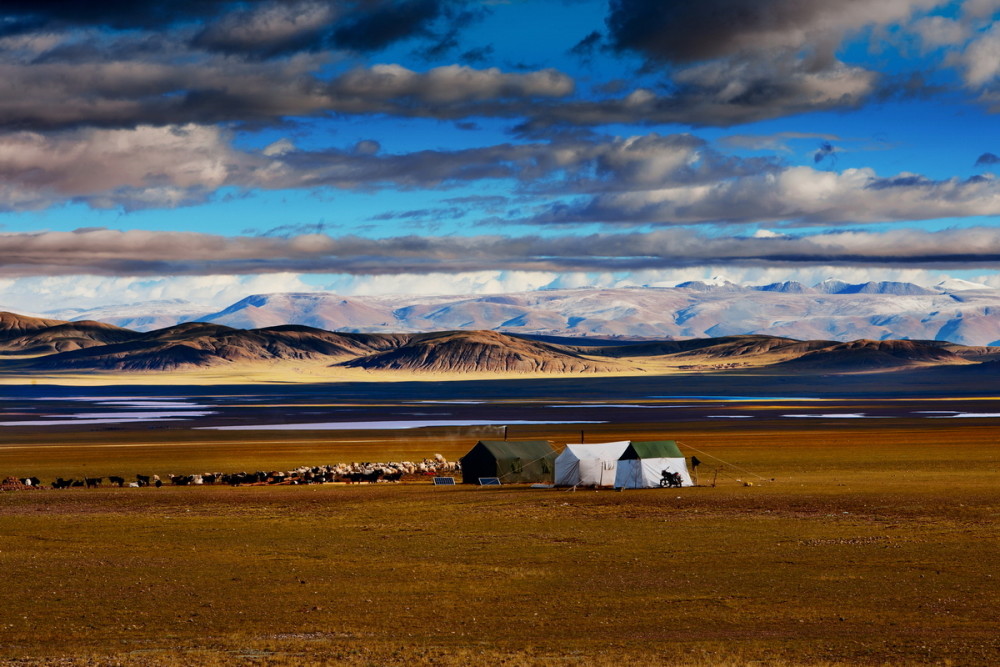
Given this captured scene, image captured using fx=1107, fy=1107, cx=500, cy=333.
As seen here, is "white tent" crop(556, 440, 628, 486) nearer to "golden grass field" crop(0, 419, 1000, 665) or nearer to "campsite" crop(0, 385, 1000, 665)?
"campsite" crop(0, 385, 1000, 665)

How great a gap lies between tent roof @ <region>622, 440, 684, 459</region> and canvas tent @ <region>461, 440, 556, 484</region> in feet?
18.8

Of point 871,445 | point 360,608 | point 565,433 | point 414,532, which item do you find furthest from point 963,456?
point 360,608

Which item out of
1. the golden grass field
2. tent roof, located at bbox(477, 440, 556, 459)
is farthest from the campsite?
tent roof, located at bbox(477, 440, 556, 459)

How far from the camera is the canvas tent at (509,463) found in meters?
51.7

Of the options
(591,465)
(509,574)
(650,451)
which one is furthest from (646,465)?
(509,574)

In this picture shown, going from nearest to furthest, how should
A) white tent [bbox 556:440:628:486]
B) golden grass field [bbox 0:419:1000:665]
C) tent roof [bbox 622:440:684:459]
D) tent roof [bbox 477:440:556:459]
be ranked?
golden grass field [bbox 0:419:1000:665]
tent roof [bbox 622:440:684:459]
white tent [bbox 556:440:628:486]
tent roof [bbox 477:440:556:459]

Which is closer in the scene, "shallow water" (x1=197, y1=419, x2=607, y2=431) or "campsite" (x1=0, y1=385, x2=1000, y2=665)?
"campsite" (x1=0, y1=385, x2=1000, y2=665)

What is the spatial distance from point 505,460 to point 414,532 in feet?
60.7

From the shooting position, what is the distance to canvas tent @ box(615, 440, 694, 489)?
152 ft

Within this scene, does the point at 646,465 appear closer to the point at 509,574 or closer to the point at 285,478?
the point at 285,478

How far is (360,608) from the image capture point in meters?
22.1

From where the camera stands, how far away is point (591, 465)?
1874 inches

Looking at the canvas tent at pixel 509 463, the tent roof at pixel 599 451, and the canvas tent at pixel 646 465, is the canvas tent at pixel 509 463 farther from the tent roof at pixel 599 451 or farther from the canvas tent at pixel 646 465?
the canvas tent at pixel 646 465

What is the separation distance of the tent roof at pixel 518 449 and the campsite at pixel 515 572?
3.17m
